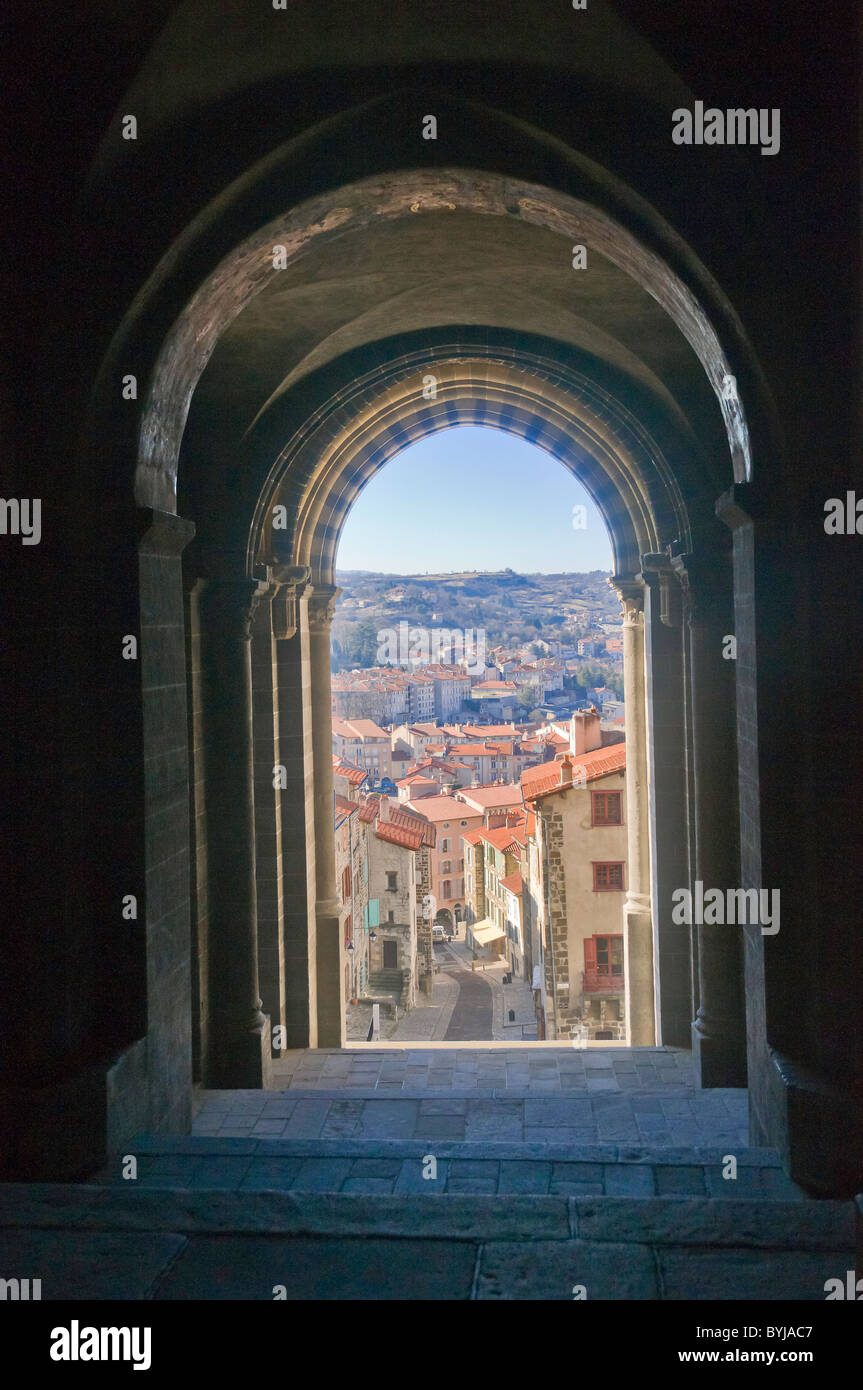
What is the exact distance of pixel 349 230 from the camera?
20.2 ft

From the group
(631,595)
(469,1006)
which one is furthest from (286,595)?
(469,1006)

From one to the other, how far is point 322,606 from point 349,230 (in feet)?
18.1

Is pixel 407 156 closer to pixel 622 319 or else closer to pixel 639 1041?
pixel 622 319

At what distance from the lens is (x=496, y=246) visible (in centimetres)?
721

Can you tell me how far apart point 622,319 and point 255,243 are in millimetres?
3314

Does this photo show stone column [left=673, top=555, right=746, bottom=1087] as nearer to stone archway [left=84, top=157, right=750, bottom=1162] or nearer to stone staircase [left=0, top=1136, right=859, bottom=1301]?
stone archway [left=84, top=157, right=750, bottom=1162]

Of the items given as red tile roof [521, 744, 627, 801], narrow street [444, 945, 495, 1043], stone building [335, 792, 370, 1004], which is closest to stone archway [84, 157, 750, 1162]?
stone building [335, 792, 370, 1004]

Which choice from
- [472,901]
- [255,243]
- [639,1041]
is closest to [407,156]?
[255,243]

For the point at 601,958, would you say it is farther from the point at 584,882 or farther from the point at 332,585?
the point at 332,585

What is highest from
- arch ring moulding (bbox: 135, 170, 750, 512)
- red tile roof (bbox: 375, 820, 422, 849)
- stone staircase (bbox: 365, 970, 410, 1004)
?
arch ring moulding (bbox: 135, 170, 750, 512)

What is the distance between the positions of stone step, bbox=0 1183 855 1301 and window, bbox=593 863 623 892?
16.6 metres

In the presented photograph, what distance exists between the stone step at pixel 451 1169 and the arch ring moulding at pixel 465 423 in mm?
4808

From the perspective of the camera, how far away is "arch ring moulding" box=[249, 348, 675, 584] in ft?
30.0

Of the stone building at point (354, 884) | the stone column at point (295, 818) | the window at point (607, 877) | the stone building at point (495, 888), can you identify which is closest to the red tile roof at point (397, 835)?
the stone building at point (354, 884)
